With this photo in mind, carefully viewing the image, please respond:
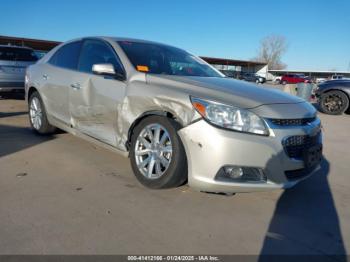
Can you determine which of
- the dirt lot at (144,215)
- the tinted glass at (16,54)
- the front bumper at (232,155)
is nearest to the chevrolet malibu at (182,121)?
the front bumper at (232,155)

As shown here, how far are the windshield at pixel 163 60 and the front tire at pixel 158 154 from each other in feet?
2.51

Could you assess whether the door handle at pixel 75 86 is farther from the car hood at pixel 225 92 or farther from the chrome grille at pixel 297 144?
the chrome grille at pixel 297 144

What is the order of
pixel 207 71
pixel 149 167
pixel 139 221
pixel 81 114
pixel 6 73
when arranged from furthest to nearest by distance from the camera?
pixel 6 73 → pixel 207 71 → pixel 81 114 → pixel 149 167 → pixel 139 221

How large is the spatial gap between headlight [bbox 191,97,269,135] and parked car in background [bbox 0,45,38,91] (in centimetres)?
767

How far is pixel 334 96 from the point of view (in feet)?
34.9

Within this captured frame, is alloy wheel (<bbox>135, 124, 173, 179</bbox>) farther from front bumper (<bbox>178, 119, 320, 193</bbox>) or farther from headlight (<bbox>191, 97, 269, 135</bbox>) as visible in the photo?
headlight (<bbox>191, 97, 269, 135</bbox>)

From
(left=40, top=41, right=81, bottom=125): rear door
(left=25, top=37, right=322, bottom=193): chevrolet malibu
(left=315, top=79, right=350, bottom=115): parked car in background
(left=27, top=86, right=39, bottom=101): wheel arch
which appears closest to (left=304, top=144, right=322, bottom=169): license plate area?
(left=25, top=37, right=322, bottom=193): chevrolet malibu

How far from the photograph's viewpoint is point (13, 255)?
2102 millimetres

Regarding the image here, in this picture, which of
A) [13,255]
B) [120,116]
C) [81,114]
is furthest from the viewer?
[81,114]

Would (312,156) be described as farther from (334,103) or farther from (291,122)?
(334,103)

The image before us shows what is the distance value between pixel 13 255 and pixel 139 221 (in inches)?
37.2

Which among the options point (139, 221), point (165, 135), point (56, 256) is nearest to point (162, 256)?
point (139, 221)

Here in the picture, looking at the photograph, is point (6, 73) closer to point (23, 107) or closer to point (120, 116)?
point (23, 107)

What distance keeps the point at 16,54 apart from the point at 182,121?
316 inches
